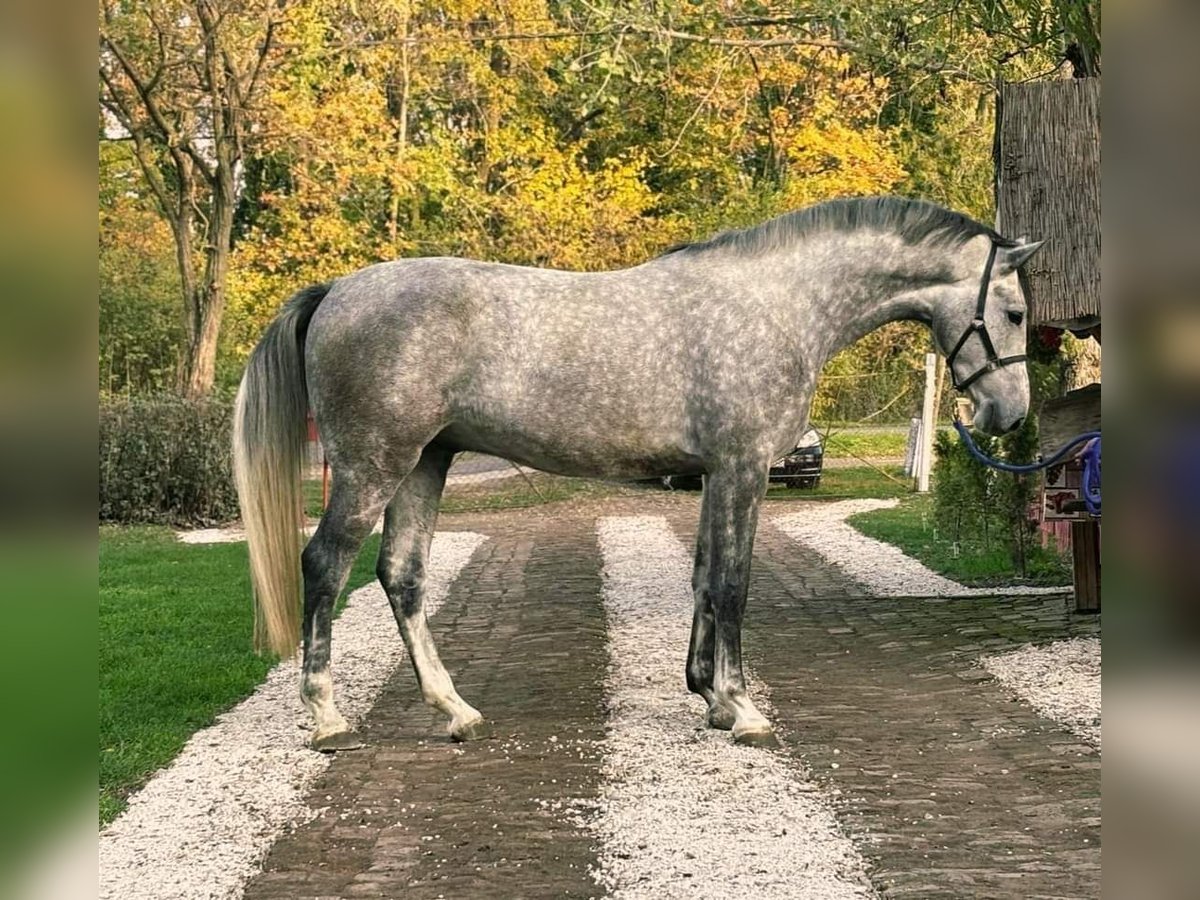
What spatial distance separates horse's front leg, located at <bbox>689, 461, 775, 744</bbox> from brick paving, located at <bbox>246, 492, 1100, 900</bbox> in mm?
237

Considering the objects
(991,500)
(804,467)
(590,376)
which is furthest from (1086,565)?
(804,467)

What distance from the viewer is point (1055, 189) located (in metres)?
5.95

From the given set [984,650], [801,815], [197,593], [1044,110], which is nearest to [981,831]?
[801,815]

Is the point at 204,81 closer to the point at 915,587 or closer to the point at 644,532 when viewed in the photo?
the point at 644,532

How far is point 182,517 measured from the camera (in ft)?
46.8

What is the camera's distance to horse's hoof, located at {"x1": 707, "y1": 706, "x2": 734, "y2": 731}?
5000 mm

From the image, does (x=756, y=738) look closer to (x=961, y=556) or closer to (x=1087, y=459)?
(x=1087, y=459)

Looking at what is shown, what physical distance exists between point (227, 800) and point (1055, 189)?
15.0ft

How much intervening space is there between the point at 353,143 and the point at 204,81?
9.33ft

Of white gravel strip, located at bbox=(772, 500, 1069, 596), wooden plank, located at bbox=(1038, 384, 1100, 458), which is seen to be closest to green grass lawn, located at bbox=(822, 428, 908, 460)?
white gravel strip, located at bbox=(772, 500, 1069, 596)

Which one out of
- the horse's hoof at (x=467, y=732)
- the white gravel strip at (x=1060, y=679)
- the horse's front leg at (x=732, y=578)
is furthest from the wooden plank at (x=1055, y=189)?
the horse's hoof at (x=467, y=732)

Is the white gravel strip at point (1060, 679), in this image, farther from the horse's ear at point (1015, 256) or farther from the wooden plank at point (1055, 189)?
the horse's ear at point (1015, 256)

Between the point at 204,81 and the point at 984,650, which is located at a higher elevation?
the point at 204,81

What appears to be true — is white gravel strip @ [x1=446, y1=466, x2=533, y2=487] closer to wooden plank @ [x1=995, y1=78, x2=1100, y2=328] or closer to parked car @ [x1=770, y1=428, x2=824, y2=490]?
parked car @ [x1=770, y1=428, x2=824, y2=490]
